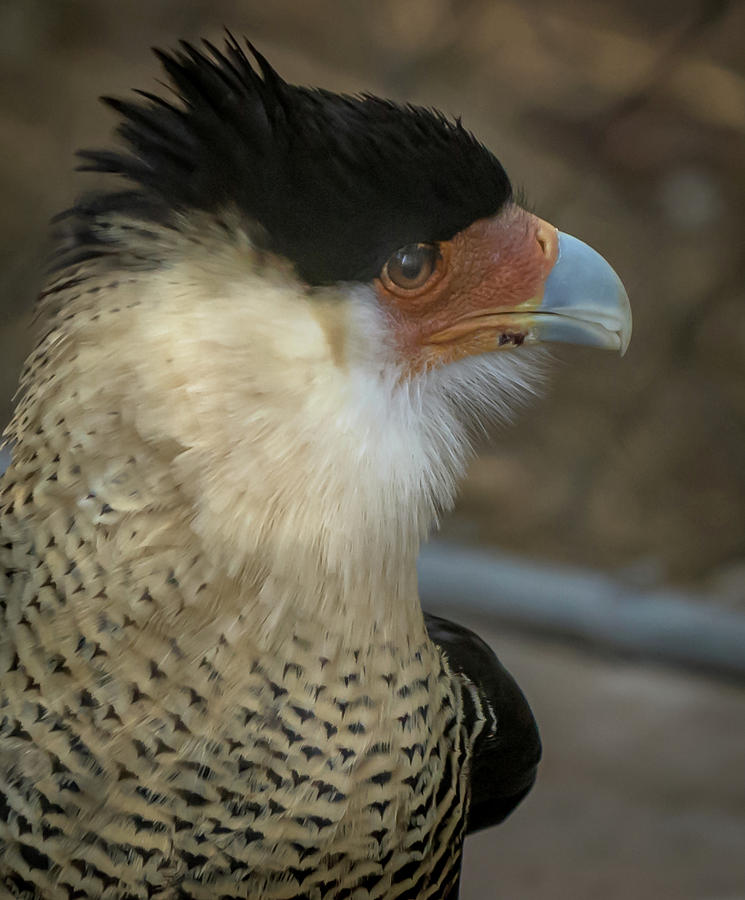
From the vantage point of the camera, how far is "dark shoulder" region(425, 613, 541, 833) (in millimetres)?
1209

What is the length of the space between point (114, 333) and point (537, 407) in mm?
1934

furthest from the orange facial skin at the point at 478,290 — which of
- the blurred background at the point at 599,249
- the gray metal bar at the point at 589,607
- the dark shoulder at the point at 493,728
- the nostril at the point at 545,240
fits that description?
the gray metal bar at the point at 589,607

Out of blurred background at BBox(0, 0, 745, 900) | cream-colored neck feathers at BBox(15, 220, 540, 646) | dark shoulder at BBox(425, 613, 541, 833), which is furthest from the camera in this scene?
blurred background at BBox(0, 0, 745, 900)

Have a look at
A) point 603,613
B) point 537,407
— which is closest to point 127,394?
point 603,613

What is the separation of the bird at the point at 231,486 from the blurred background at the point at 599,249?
1.28 meters

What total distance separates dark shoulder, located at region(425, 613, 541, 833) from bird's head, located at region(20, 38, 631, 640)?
14.3 inches

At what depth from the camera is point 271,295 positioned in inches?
32.0

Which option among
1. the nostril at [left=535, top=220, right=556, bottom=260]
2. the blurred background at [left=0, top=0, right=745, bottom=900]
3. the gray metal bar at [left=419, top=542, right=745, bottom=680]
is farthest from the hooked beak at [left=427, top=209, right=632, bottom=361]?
the gray metal bar at [left=419, top=542, right=745, bottom=680]

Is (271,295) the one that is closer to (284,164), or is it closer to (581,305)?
(284,164)

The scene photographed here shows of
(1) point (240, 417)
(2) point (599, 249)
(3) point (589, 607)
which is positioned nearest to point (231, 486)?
(1) point (240, 417)

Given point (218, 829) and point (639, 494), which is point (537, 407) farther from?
point (218, 829)

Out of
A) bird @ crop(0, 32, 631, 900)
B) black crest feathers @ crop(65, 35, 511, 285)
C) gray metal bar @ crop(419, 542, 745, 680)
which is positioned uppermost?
black crest feathers @ crop(65, 35, 511, 285)

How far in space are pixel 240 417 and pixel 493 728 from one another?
572 mm

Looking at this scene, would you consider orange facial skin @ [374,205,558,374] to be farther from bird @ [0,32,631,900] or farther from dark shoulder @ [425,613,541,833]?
dark shoulder @ [425,613,541,833]
